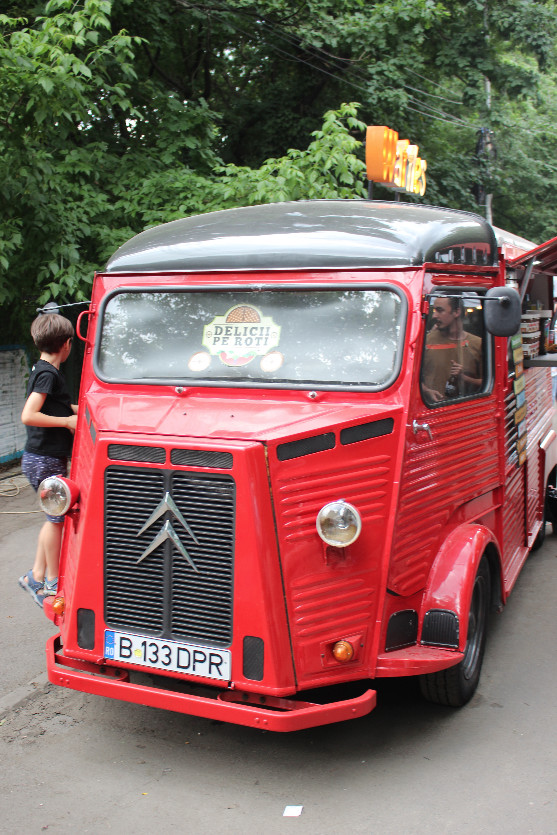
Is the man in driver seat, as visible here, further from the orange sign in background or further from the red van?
the orange sign in background

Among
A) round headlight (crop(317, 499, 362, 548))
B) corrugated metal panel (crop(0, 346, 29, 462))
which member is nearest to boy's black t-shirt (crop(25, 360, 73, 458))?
round headlight (crop(317, 499, 362, 548))

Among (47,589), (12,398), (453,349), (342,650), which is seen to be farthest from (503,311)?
(12,398)

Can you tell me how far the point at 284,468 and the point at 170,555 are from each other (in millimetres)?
653

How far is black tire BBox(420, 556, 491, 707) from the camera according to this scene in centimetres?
413

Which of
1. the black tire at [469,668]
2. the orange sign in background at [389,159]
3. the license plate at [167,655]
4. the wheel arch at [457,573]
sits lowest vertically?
the black tire at [469,668]

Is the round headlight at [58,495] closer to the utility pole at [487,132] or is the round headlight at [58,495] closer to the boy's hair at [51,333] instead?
the boy's hair at [51,333]

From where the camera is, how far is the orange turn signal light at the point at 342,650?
3537mm

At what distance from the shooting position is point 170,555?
3.61 m

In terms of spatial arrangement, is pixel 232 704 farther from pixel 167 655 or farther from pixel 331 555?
pixel 331 555

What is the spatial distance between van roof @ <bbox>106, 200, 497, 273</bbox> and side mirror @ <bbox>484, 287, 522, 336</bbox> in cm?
32

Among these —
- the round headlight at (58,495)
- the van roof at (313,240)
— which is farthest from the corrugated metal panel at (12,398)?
the round headlight at (58,495)

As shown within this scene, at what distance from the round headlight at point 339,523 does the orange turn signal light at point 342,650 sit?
0.44 metres

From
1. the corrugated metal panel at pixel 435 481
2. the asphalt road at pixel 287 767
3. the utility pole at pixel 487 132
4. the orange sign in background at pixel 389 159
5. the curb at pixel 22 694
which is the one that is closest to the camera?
the asphalt road at pixel 287 767

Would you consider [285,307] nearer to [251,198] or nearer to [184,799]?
[184,799]
